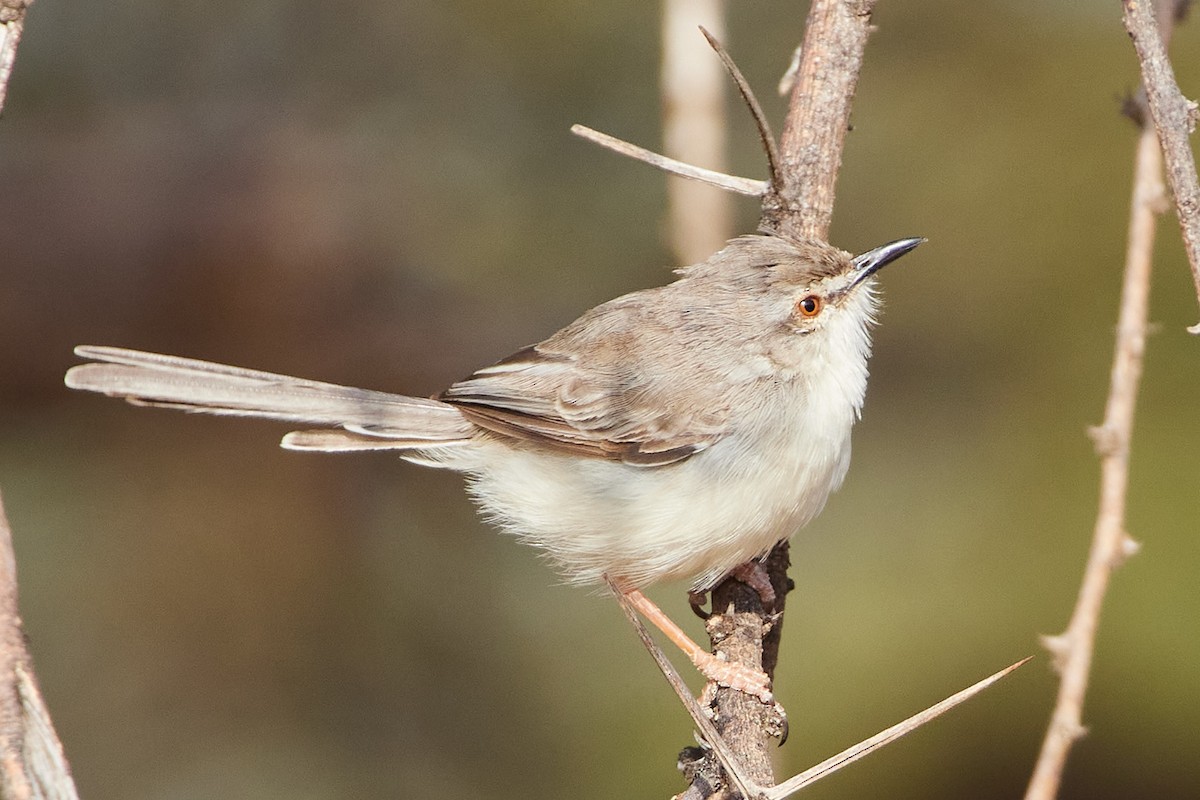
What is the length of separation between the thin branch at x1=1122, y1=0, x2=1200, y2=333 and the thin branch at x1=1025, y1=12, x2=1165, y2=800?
17.9 inches

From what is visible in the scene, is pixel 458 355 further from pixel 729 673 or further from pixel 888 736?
pixel 888 736

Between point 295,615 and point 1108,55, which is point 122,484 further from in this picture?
point 1108,55

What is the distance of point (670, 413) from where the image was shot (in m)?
3.65

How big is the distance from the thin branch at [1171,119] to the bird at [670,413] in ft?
4.42

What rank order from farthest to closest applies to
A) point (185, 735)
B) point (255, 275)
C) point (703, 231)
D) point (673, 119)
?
point (185, 735) < point (255, 275) < point (703, 231) < point (673, 119)

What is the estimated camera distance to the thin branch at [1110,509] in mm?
2402

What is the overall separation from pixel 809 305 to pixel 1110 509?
1.29 metres

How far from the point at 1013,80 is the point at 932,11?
59 centimetres

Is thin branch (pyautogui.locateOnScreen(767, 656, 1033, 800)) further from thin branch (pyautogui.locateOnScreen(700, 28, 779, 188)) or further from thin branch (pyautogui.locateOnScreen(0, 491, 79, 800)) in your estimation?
thin branch (pyautogui.locateOnScreen(700, 28, 779, 188))

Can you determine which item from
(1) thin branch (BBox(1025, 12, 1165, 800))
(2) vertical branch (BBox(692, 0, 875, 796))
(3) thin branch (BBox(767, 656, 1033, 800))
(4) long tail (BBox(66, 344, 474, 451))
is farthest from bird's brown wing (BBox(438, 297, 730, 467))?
(3) thin branch (BBox(767, 656, 1033, 800))

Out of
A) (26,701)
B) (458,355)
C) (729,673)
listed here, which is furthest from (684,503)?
(458,355)

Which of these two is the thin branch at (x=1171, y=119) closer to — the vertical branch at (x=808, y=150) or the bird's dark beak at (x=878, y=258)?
the vertical branch at (x=808, y=150)

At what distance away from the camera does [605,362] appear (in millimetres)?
3805

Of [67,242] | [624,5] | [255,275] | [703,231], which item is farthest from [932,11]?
[67,242]
